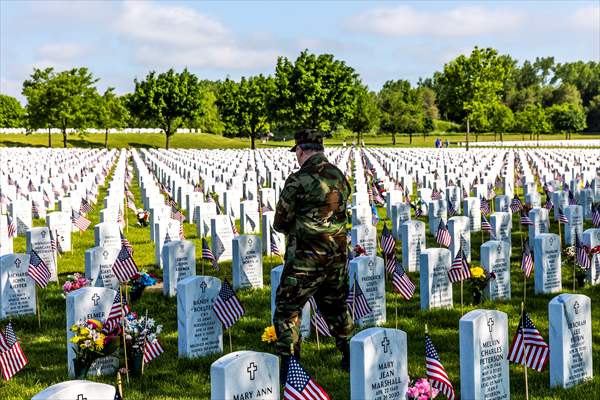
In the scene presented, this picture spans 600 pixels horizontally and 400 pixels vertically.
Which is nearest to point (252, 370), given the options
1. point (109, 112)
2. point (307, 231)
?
point (307, 231)

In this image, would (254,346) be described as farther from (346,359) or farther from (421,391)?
(421,391)

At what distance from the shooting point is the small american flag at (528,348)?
6.12 metres

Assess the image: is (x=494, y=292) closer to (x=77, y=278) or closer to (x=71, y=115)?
(x=77, y=278)

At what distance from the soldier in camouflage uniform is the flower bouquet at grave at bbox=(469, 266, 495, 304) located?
373 cm

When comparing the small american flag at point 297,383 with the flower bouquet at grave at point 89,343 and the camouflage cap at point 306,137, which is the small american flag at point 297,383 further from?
the flower bouquet at grave at point 89,343

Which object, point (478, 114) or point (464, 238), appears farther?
point (478, 114)

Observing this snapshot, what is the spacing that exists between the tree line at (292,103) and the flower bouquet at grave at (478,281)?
4456cm

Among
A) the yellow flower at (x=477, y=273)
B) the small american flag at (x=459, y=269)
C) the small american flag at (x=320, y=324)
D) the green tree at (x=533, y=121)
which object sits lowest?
the small american flag at (x=320, y=324)

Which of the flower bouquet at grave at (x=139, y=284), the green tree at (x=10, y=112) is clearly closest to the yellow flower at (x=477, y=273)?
the flower bouquet at grave at (x=139, y=284)

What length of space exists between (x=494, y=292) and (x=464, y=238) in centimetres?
258

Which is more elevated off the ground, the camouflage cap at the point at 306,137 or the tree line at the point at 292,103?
the tree line at the point at 292,103

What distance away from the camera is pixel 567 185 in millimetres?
22641

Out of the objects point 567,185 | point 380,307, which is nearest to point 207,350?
point 380,307

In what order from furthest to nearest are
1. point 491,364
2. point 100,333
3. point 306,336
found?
point 306,336 → point 100,333 → point 491,364
